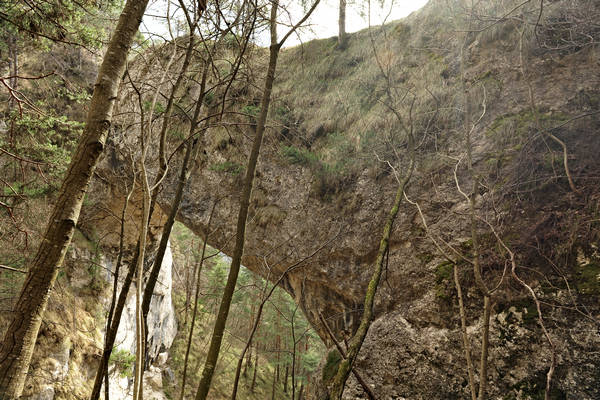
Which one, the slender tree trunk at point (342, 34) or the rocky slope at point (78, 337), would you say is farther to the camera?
the slender tree trunk at point (342, 34)

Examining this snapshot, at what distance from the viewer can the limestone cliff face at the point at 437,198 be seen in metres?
3.84

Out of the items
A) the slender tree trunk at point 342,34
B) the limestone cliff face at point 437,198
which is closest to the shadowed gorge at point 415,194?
the limestone cliff face at point 437,198

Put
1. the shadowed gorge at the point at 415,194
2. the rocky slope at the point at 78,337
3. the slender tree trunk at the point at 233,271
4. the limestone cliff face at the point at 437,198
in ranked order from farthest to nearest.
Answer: the rocky slope at the point at 78,337 → the limestone cliff face at the point at 437,198 → the shadowed gorge at the point at 415,194 → the slender tree trunk at the point at 233,271

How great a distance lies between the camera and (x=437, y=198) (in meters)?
5.61

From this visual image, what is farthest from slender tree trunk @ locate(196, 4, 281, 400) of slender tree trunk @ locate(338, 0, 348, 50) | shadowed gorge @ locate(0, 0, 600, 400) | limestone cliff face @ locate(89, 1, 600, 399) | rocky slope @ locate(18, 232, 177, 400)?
slender tree trunk @ locate(338, 0, 348, 50)

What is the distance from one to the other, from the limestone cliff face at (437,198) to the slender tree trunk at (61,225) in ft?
5.85

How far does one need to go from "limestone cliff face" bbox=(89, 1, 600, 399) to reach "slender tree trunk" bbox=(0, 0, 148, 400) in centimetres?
178

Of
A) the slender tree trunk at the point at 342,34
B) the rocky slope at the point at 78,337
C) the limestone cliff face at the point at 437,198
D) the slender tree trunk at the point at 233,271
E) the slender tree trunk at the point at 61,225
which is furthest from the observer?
the slender tree trunk at the point at 342,34

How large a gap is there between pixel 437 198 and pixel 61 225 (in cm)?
544

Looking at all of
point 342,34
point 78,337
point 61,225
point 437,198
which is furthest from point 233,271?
point 342,34

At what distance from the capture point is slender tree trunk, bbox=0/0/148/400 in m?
1.43

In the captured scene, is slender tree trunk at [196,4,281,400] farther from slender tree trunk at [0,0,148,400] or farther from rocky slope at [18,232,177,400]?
rocky slope at [18,232,177,400]

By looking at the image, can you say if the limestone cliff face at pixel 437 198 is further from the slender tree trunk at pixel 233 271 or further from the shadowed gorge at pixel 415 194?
Answer: the slender tree trunk at pixel 233 271

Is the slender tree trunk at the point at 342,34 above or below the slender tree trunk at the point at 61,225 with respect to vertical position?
above
